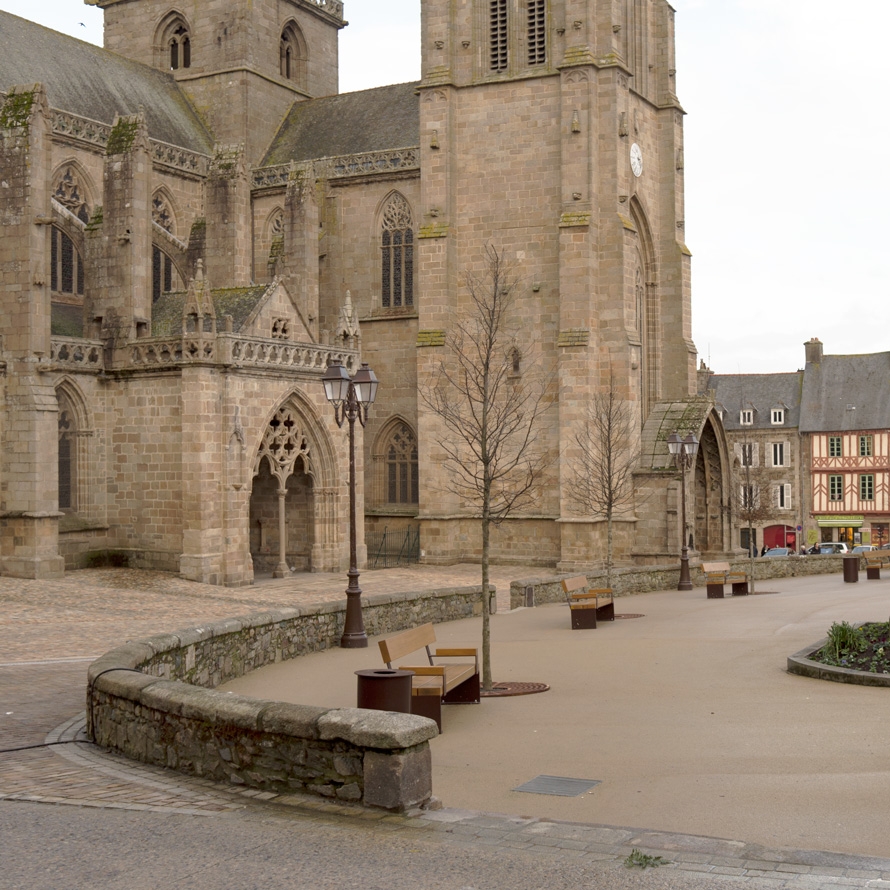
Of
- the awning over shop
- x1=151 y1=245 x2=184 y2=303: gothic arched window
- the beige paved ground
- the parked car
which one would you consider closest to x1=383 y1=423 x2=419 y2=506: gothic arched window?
x1=151 y1=245 x2=184 y2=303: gothic arched window

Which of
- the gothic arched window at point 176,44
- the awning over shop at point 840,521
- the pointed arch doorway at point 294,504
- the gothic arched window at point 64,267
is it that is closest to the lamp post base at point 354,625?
the pointed arch doorway at point 294,504

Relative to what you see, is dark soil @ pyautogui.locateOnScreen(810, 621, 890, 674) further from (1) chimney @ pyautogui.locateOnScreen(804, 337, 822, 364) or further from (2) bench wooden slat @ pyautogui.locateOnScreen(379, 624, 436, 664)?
(1) chimney @ pyautogui.locateOnScreen(804, 337, 822, 364)

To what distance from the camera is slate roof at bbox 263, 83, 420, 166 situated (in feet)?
128

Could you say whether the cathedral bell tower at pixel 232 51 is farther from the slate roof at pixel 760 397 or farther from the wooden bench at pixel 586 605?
the slate roof at pixel 760 397

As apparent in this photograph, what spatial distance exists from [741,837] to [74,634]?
1298cm

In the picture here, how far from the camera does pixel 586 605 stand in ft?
63.7

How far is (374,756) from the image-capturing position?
7.89 m

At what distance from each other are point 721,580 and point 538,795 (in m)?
18.1

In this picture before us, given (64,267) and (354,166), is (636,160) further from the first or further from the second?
(64,267)

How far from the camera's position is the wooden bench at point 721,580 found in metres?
A: 25.9

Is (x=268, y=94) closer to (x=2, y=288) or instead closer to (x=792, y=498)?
(x=2, y=288)

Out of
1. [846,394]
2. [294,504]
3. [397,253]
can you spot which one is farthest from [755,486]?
[294,504]

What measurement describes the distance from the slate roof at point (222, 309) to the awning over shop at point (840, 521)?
40.5m

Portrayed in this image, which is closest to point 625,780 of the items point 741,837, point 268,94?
point 741,837
